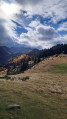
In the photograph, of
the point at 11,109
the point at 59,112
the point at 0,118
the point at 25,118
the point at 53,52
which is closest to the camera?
the point at 0,118

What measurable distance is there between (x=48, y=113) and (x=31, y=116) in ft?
7.70

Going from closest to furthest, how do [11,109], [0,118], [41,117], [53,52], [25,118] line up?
[0,118] → [25,118] → [41,117] → [11,109] → [53,52]

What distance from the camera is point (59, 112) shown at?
12.4m

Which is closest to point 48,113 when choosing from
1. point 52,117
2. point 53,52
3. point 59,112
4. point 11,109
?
point 52,117

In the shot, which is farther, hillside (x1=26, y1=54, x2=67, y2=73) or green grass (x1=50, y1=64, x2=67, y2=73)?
hillside (x1=26, y1=54, x2=67, y2=73)

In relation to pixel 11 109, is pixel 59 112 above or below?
below

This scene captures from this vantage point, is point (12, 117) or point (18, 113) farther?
point (18, 113)

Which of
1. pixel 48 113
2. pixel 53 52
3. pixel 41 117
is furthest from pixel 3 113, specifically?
pixel 53 52

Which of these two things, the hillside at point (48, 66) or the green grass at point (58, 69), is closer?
the green grass at point (58, 69)

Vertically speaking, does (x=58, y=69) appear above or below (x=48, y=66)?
below

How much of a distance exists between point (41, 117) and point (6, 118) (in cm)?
361

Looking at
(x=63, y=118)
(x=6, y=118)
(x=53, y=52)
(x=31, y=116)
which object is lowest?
(x=63, y=118)

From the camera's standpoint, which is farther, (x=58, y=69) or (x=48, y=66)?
(x=48, y=66)

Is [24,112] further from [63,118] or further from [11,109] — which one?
[63,118]
